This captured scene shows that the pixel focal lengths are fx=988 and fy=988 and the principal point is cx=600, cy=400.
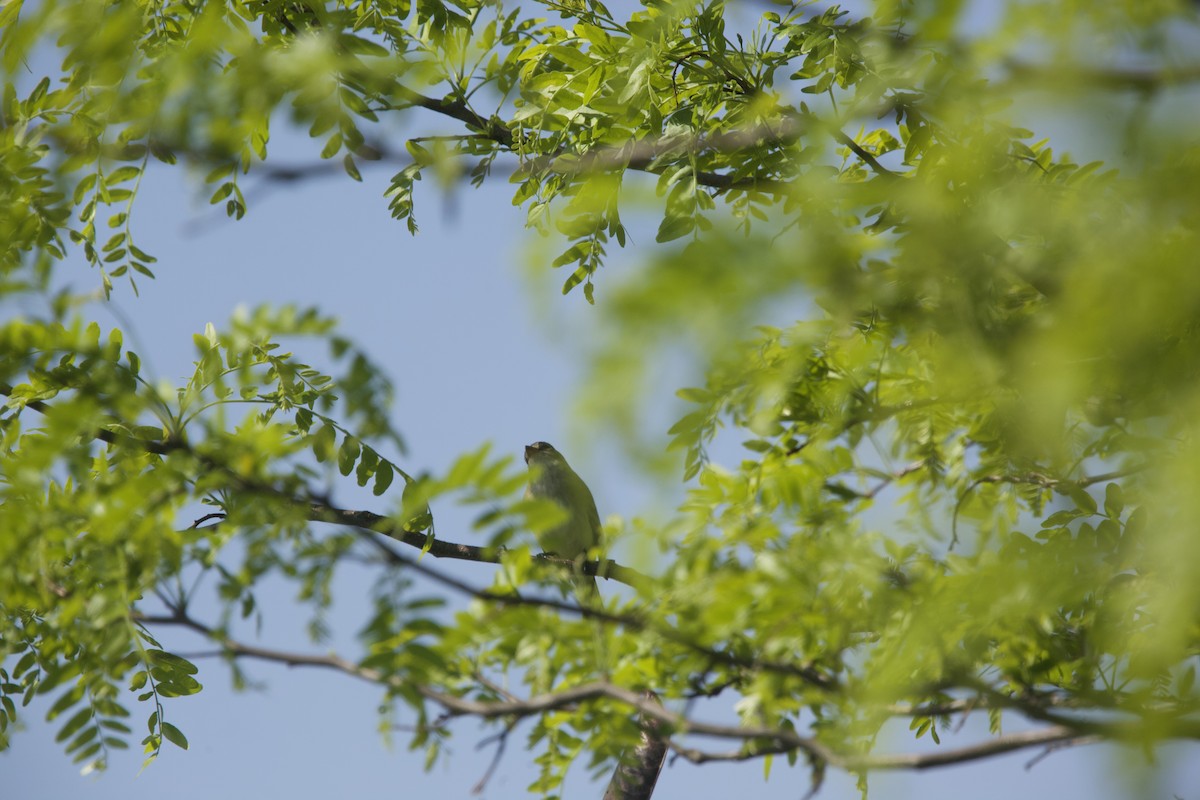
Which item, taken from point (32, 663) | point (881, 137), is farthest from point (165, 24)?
point (881, 137)

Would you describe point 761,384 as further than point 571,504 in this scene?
No

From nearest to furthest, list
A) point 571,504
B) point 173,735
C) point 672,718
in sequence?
1. point 672,718
2. point 173,735
3. point 571,504

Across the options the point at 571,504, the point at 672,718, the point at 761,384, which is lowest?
the point at 672,718

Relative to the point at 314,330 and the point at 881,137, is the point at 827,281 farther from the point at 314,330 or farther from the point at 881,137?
the point at 881,137

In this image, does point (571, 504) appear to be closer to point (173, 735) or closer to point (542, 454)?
point (542, 454)

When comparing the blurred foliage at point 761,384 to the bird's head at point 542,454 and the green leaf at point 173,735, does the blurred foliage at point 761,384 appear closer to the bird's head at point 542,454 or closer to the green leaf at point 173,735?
the green leaf at point 173,735

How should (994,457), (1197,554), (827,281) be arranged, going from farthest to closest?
(994,457) < (827,281) < (1197,554)

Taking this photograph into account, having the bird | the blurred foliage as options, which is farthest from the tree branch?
the bird

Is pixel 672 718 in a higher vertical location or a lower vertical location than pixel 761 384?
lower

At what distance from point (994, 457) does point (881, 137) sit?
1.90 metres

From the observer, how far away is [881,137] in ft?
14.8

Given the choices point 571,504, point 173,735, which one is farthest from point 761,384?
point 571,504

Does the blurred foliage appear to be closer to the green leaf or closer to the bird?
the green leaf

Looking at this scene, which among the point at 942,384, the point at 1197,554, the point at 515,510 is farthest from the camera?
the point at 515,510
